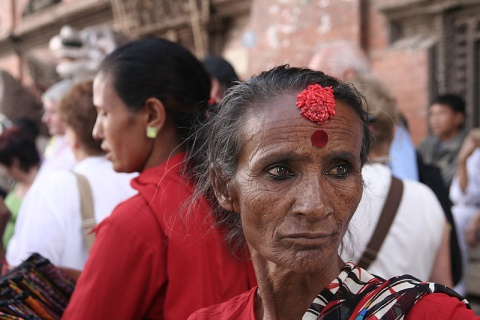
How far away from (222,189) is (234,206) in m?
0.07

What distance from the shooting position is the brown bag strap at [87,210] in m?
2.24

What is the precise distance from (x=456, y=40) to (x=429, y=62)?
1.15 ft

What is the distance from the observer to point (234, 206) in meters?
1.40

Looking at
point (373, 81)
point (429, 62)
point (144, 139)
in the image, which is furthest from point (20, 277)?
point (429, 62)

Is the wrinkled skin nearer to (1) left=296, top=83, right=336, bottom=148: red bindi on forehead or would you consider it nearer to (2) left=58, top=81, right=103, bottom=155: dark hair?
(1) left=296, top=83, right=336, bottom=148: red bindi on forehead

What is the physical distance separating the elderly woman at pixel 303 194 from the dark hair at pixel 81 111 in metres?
1.51

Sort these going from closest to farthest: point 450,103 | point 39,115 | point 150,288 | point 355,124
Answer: point 355,124, point 150,288, point 450,103, point 39,115

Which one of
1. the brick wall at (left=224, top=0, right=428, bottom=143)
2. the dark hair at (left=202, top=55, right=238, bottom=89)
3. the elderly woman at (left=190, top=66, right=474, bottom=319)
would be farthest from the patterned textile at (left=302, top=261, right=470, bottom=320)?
the brick wall at (left=224, top=0, right=428, bottom=143)

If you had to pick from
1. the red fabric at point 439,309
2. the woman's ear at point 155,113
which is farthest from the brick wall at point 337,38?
the red fabric at point 439,309

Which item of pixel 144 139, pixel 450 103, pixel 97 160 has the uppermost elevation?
pixel 144 139

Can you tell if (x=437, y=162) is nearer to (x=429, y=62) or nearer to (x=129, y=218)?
(x=429, y=62)

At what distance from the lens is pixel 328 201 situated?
121 centimetres

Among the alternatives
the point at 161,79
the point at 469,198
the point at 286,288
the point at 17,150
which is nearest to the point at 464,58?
the point at 469,198

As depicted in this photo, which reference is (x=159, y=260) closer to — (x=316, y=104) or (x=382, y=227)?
(x=316, y=104)
